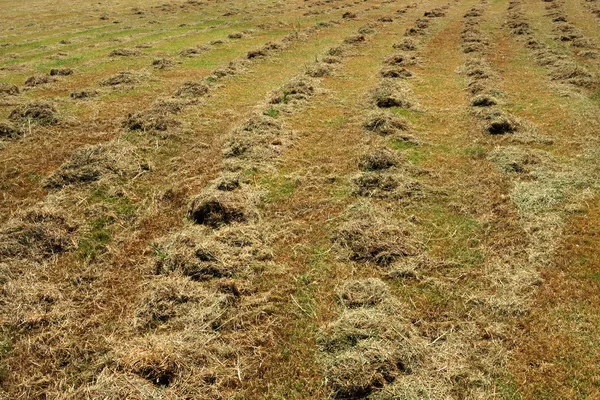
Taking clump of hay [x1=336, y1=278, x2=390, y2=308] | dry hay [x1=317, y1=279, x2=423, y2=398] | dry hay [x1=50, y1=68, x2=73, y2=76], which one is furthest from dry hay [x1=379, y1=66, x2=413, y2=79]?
dry hay [x1=50, y1=68, x2=73, y2=76]

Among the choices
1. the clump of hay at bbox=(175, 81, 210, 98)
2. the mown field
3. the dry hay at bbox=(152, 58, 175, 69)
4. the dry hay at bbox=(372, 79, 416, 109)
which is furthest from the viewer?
the dry hay at bbox=(152, 58, 175, 69)

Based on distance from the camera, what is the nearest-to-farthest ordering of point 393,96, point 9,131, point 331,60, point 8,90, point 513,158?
1. point 513,158
2. point 9,131
3. point 393,96
4. point 8,90
5. point 331,60

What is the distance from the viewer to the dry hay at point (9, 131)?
1545 centimetres

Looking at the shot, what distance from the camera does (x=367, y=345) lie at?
6.61 metres

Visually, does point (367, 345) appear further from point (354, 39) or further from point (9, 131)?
point (354, 39)

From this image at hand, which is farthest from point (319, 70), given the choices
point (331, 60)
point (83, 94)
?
point (83, 94)

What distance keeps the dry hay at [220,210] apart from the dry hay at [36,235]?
2814mm

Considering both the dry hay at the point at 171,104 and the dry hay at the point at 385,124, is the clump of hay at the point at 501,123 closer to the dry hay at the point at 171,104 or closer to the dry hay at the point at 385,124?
the dry hay at the point at 385,124

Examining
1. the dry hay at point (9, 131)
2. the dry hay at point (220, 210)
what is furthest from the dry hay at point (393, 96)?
the dry hay at point (9, 131)

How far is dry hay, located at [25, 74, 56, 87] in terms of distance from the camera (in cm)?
2198

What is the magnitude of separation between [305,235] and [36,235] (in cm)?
600

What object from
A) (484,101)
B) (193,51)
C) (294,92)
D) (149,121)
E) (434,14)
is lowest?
(484,101)

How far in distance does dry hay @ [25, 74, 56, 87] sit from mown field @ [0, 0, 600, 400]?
0.16 metres

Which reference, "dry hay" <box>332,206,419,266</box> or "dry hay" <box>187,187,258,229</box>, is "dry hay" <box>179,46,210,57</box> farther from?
"dry hay" <box>332,206,419,266</box>
